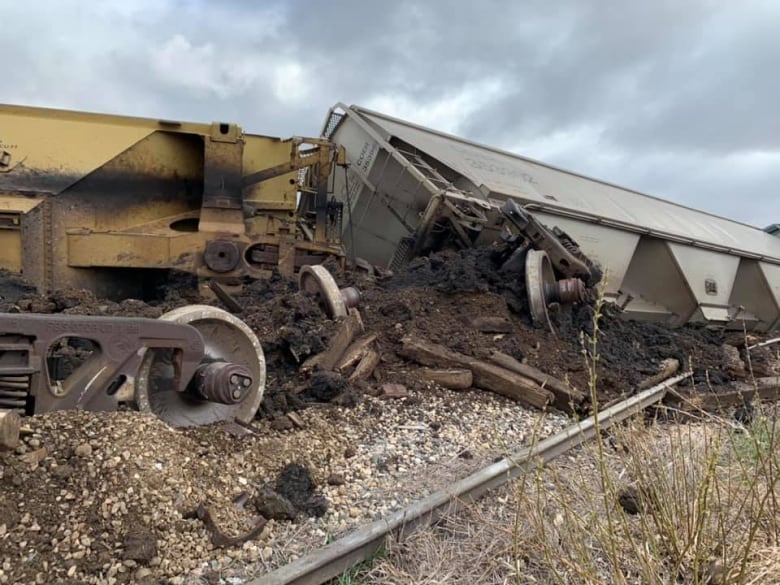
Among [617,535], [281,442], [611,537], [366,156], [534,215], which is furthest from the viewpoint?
[366,156]

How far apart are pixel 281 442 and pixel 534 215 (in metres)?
5.00

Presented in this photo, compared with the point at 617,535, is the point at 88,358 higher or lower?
higher

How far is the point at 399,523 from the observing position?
2.52m

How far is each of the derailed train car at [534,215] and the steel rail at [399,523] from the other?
3746mm

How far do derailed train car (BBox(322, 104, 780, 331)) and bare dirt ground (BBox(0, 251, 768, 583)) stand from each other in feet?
3.41

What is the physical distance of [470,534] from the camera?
2.61 m

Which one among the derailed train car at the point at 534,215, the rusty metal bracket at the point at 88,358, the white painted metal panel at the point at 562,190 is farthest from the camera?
the white painted metal panel at the point at 562,190

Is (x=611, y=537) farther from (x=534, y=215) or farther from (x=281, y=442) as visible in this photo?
(x=534, y=215)

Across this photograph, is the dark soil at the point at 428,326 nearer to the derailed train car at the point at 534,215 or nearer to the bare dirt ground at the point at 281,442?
the bare dirt ground at the point at 281,442

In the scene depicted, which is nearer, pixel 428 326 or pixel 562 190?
pixel 428 326

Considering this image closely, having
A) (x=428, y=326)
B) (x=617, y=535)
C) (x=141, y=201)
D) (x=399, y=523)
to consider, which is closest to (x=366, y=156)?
(x=141, y=201)

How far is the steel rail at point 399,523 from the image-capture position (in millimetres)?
2107

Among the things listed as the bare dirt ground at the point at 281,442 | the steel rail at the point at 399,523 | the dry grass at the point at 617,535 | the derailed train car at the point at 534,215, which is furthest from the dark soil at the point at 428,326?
the dry grass at the point at 617,535

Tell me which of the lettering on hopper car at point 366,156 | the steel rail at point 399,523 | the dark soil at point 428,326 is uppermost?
the lettering on hopper car at point 366,156
